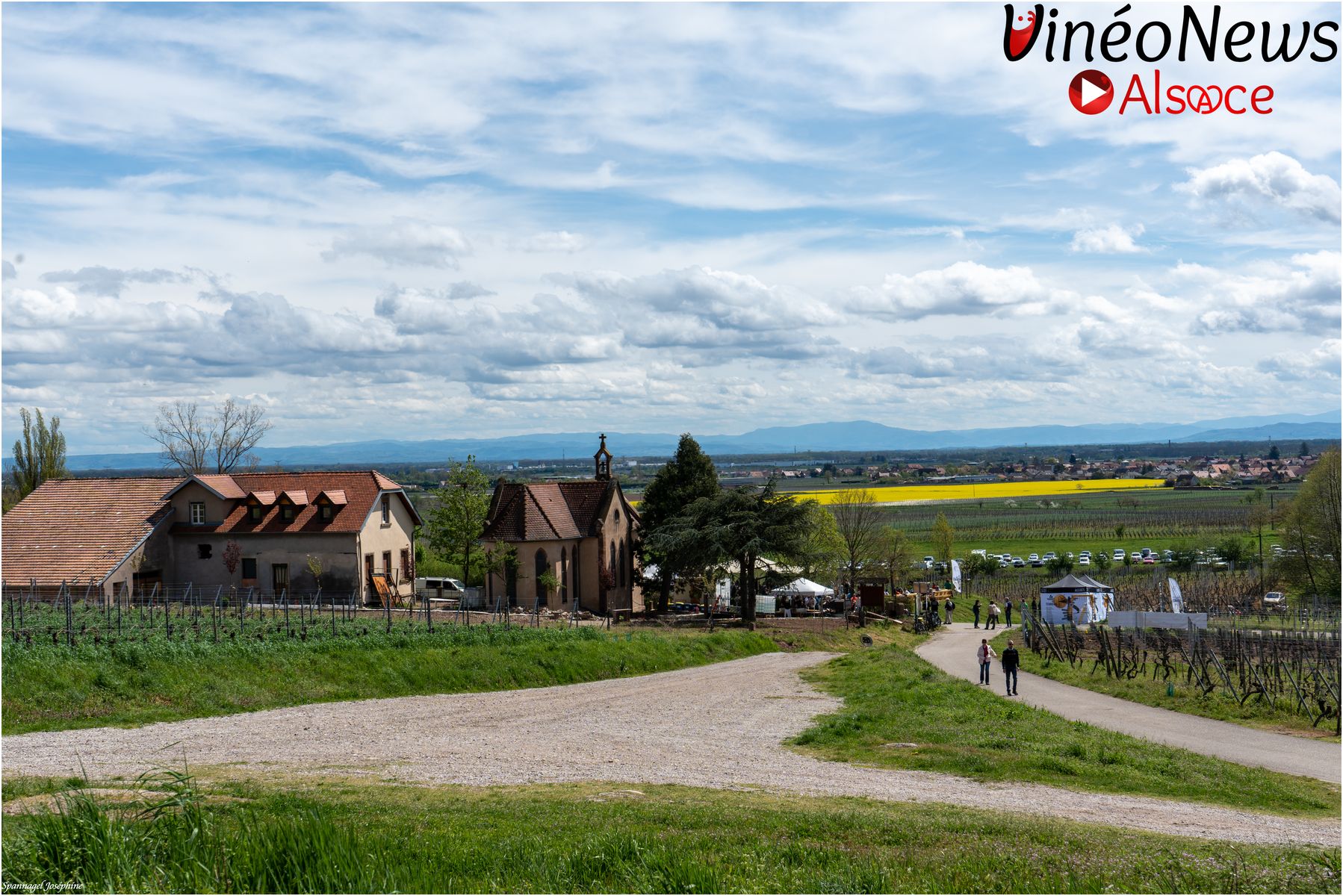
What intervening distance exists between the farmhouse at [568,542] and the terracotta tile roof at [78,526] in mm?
16152

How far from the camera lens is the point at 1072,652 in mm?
45594

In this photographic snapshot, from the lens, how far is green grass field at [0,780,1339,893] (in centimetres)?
1065

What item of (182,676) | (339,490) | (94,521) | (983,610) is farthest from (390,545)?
(983,610)

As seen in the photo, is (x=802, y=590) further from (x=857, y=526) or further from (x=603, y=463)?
(x=857, y=526)

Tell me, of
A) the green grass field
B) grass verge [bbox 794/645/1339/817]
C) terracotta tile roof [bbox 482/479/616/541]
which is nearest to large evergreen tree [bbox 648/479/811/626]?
terracotta tile roof [bbox 482/479/616/541]

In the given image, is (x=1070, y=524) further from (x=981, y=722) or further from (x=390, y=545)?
(x=981, y=722)

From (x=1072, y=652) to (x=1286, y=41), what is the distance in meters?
33.1

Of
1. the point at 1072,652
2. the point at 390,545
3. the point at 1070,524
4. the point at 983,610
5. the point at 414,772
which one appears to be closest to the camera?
the point at 414,772

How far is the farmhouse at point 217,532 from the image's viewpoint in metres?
49.8

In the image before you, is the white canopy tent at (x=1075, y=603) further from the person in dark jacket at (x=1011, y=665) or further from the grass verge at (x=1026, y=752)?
the grass verge at (x=1026, y=752)

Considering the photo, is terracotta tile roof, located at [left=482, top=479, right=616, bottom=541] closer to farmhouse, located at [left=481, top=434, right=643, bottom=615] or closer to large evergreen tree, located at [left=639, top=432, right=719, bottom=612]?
farmhouse, located at [left=481, top=434, right=643, bottom=615]

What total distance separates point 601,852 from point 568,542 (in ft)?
146

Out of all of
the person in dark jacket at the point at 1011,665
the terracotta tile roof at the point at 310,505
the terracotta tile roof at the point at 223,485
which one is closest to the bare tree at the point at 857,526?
the terracotta tile roof at the point at 310,505

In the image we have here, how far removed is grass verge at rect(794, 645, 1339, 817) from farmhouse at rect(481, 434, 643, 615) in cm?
2431
